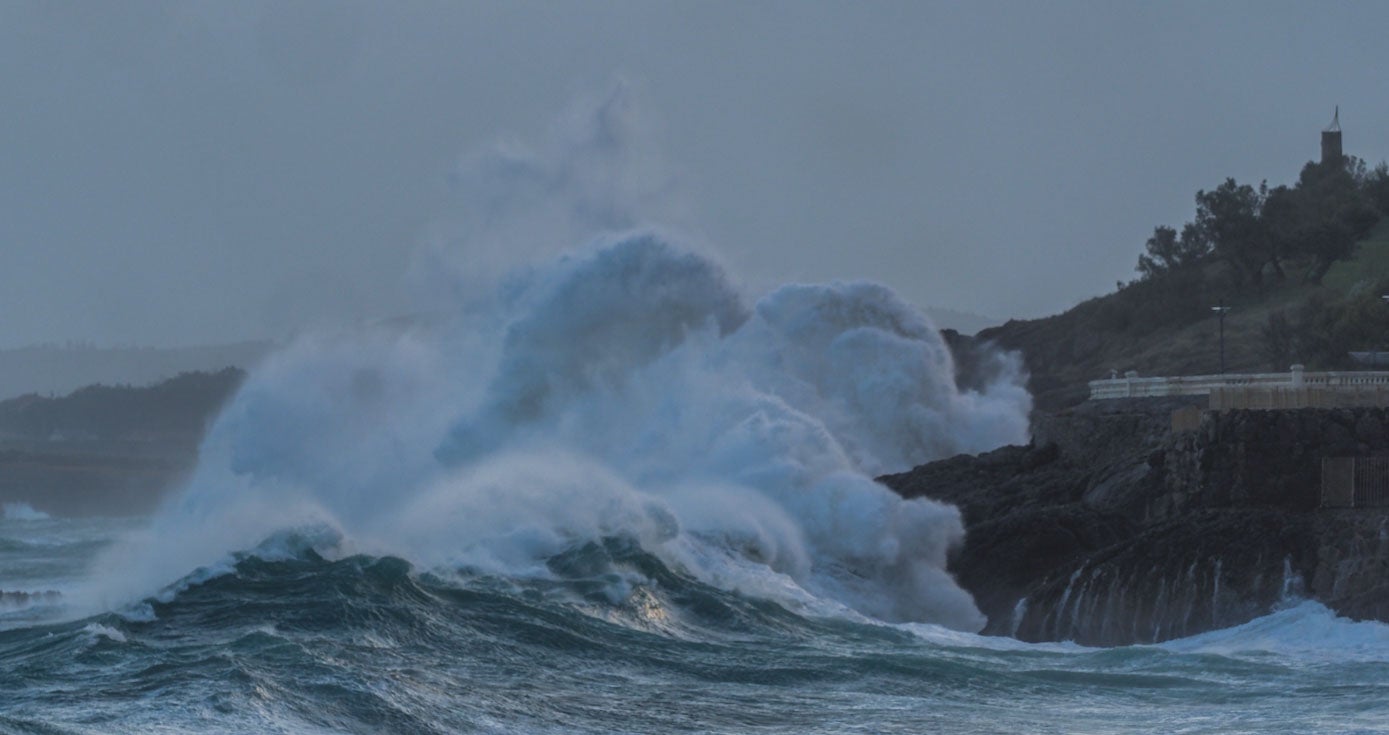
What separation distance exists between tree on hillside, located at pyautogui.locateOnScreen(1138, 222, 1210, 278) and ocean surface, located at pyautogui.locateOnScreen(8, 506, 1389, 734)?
137 feet

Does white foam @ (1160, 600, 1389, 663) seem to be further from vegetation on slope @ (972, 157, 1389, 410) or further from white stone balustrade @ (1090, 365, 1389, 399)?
vegetation on slope @ (972, 157, 1389, 410)

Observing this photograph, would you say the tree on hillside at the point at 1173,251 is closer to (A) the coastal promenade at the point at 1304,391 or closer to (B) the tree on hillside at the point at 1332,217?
(B) the tree on hillside at the point at 1332,217

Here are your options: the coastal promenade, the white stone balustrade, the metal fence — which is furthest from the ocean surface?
the white stone balustrade

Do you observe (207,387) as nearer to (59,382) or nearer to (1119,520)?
(59,382)

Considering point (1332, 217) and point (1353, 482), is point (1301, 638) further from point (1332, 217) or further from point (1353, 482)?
point (1332, 217)

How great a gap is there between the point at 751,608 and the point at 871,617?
2753 mm

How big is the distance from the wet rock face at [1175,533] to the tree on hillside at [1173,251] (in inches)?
1315

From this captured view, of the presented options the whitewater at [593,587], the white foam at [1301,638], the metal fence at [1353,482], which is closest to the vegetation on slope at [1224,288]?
the whitewater at [593,587]

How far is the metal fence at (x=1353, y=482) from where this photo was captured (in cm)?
2956

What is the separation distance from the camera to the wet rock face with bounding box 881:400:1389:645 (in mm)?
27938

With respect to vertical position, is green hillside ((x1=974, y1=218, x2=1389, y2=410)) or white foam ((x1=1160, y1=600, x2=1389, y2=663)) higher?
green hillside ((x1=974, y1=218, x2=1389, y2=410))

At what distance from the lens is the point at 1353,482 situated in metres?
29.8

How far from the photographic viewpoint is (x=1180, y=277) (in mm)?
64750

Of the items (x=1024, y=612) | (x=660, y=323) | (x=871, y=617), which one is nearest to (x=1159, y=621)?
(x=1024, y=612)
